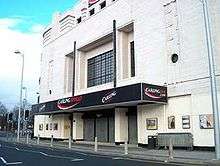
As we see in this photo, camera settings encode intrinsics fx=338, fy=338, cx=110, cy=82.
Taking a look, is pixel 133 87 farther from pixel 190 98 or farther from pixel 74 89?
pixel 74 89

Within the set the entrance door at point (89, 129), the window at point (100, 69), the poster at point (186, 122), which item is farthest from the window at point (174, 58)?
the entrance door at point (89, 129)

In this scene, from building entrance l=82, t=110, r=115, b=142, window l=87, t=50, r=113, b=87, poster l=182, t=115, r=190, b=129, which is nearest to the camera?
poster l=182, t=115, r=190, b=129

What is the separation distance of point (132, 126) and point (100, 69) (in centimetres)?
943

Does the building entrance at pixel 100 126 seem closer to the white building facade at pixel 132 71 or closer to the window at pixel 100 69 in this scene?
the white building facade at pixel 132 71

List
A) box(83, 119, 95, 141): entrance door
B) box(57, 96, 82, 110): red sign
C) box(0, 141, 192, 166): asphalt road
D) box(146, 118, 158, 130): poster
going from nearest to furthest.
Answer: box(0, 141, 192, 166): asphalt road < box(146, 118, 158, 130): poster < box(57, 96, 82, 110): red sign < box(83, 119, 95, 141): entrance door

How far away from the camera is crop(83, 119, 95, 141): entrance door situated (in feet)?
135

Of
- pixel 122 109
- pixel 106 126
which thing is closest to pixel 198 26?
pixel 122 109

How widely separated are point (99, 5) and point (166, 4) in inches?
521

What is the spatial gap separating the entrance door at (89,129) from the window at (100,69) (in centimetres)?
456

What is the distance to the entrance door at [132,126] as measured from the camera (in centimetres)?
3284

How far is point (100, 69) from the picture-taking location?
131ft

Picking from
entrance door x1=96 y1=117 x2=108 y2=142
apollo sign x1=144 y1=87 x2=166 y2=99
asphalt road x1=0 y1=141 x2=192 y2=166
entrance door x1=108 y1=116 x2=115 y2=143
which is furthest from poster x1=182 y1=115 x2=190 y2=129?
entrance door x1=96 y1=117 x2=108 y2=142

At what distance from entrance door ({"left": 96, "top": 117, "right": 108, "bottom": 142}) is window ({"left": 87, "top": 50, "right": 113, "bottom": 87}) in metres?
4.32

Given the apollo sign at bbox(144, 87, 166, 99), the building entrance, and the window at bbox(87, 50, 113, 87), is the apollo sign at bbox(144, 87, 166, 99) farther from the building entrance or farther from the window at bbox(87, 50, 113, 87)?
the window at bbox(87, 50, 113, 87)
